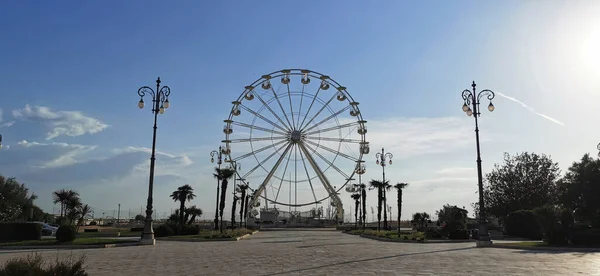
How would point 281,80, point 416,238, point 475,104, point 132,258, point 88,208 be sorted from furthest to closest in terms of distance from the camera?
1. point 88,208
2. point 281,80
3. point 416,238
4. point 475,104
5. point 132,258

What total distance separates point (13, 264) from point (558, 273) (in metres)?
13.8

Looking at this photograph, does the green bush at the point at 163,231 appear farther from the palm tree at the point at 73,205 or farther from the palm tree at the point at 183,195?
the palm tree at the point at 73,205

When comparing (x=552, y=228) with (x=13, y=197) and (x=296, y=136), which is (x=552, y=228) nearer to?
(x=296, y=136)

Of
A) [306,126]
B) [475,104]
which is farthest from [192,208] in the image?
[475,104]

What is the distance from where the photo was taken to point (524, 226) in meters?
39.5

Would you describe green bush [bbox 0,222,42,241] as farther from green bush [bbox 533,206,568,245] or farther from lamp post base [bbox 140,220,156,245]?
green bush [bbox 533,206,568,245]

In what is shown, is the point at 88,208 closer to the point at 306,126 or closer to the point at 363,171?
the point at 306,126

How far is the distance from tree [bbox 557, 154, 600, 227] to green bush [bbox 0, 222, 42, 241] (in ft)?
128

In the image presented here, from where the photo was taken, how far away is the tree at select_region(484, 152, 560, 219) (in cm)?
5916

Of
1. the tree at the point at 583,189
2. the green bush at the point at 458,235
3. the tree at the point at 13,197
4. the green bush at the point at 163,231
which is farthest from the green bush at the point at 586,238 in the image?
the tree at the point at 13,197

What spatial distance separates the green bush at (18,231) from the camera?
3067 centimetres

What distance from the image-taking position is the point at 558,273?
14.0 metres

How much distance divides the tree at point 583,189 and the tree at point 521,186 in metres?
16.1

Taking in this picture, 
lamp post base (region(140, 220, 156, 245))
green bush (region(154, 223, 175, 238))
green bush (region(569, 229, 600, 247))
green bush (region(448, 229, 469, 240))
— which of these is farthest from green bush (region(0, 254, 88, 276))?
green bush (region(154, 223, 175, 238))
